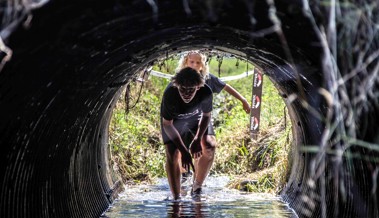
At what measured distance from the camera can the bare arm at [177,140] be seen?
9484 millimetres

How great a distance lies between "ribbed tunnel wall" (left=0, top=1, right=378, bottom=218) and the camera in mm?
4195

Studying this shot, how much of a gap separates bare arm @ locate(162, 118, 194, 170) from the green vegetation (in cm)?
222

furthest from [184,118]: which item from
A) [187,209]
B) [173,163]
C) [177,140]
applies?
[187,209]

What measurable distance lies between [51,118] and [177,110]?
4.25 meters

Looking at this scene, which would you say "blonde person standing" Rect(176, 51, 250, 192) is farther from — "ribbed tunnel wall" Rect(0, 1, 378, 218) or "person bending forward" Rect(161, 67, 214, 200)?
"ribbed tunnel wall" Rect(0, 1, 378, 218)

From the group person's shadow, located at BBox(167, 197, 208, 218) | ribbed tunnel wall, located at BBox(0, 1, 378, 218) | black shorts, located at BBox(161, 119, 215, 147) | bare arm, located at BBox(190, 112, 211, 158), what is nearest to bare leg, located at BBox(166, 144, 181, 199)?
bare arm, located at BBox(190, 112, 211, 158)

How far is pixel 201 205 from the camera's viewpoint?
9750 millimetres

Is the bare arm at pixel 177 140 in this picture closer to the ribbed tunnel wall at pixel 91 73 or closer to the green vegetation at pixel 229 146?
the ribbed tunnel wall at pixel 91 73

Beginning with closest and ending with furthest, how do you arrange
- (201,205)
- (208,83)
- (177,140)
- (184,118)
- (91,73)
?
(91,73) < (177,140) < (201,205) < (184,118) < (208,83)

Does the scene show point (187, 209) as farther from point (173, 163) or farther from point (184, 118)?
point (184, 118)

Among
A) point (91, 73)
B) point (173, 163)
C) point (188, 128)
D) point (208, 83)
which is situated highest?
point (208, 83)

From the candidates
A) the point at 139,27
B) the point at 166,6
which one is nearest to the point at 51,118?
the point at 139,27

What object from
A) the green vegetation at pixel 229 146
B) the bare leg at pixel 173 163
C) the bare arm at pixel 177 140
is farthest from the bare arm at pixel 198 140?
the green vegetation at pixel 229 146

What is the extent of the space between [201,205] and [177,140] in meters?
0.87
